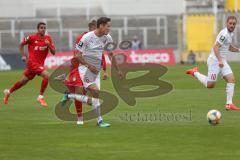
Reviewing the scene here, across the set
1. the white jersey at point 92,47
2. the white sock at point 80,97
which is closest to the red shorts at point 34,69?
the white sock at point 80,97

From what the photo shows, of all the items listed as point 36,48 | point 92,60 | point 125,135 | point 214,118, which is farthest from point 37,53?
point 125,135

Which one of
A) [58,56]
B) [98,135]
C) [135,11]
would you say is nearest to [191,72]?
[98,135]

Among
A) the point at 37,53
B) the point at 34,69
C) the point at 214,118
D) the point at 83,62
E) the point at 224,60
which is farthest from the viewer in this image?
the point at 37,53

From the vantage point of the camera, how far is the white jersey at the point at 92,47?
50.8 ft

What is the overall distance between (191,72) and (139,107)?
6.50ft

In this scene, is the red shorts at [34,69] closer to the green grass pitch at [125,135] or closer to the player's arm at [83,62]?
the green grass pitch at [125,135]

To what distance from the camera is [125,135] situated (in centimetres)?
1401

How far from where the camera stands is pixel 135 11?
2365 inches

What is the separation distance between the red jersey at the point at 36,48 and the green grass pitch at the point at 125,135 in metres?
1.27

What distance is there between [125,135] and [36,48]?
7.65 meters

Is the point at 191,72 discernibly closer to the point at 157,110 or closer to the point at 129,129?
the point at 157,110

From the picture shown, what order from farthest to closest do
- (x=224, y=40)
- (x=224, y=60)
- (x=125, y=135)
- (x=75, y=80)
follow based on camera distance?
(x=224, y=60)
(x=224, y=40)
(x=75, y=80)
(x=125, y=135)

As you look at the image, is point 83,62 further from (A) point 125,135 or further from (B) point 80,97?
(A) point 125,135

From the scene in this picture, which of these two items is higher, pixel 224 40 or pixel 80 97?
pixel 224 40
